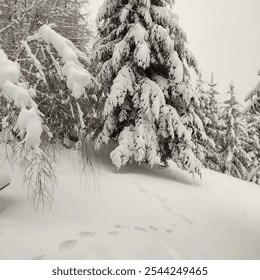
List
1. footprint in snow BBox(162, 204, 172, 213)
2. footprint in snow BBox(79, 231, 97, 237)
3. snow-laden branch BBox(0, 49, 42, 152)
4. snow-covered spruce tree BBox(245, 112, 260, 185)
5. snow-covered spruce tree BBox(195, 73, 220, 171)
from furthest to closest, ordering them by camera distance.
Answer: snow-covered spruce tree BBox(245, 112, 260, 185) → snow-covered spruce tree BBox(195, 73, 220, 171) → footprint in snow BBox(162, 204, 172, 213) → footprint in snow BBox(79, 231, 97, 237) → snow-laden branch BBox(0, 49, 42, 152)

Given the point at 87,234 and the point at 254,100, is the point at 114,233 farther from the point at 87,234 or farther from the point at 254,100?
the point at 254,100

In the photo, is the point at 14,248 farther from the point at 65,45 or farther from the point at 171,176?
the point at 171,176

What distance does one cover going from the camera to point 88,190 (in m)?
6.81

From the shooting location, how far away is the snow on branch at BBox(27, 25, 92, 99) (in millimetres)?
3615

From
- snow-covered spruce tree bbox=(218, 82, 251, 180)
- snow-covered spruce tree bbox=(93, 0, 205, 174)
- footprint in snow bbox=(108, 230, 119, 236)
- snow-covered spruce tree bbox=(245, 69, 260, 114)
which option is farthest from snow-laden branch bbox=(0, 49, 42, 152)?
snow-covered spruce tree bbox=(218, 82, 251, 180)

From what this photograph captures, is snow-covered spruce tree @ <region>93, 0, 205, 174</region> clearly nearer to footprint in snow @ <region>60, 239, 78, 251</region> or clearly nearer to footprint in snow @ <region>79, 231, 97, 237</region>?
footprint in snow @ <region>79, 231, 97, 237</region>

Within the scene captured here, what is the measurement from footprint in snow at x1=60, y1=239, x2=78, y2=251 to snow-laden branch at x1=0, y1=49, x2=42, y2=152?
142 cm

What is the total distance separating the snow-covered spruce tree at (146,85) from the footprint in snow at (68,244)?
436 cm

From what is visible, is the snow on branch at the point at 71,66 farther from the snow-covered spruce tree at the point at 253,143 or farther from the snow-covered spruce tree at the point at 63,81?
the snow-covered spruce tree at the point at 253,143

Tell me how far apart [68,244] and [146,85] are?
235 inches

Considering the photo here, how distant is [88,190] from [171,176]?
4181 millimetres

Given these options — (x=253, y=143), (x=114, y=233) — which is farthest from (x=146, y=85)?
(x=253, y=143)

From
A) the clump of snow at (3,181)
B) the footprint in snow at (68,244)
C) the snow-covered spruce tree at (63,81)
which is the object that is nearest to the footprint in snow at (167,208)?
the footprint in snow at (68,244)
